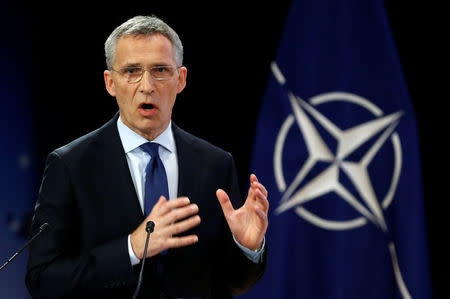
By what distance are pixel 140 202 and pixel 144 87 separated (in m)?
0.38

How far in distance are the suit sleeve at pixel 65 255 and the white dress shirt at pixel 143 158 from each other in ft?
0.72

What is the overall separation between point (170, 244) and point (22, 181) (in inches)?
77.2

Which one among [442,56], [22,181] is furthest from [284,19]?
[22,181]

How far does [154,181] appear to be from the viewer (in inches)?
75.2

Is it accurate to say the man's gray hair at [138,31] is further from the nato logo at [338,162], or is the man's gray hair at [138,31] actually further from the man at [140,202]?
the nato logo at [338,162]

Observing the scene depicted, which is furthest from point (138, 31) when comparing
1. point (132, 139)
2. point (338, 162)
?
Result: point (338, 162)

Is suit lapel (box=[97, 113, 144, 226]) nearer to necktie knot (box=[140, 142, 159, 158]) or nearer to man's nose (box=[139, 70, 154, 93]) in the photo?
necktie knot (box=[140, 142, 159, 158])

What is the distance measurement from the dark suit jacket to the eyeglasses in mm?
185

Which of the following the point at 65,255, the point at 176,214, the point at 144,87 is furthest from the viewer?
the point at 144,87

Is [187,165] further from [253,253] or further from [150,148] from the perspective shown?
[253,253]

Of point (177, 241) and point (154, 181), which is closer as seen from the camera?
point (177, 241)

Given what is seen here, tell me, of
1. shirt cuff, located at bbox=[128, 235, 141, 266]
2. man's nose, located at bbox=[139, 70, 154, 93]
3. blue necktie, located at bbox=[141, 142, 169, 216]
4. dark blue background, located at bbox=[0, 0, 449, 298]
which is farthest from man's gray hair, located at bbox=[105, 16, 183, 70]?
dark blue background, located at bbox=[0, 0, 449, 298]

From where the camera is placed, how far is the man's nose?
192cm

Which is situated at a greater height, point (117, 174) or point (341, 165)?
point (117, 174)
